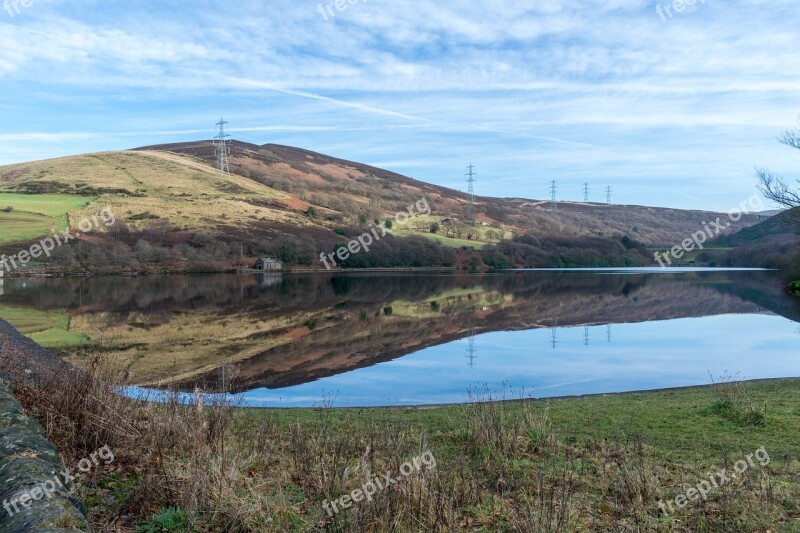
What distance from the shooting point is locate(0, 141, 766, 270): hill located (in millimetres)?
90000

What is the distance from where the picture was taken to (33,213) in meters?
92.8

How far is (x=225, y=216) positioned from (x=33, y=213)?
30.3m

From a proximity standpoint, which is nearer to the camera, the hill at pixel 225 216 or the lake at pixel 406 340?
the lake at pixel 406 340

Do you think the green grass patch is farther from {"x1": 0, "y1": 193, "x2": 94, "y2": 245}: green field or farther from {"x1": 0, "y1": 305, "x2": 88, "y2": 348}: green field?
{"x1": 0, "y1": 305, "x2": 88, "y2": 348}: green field

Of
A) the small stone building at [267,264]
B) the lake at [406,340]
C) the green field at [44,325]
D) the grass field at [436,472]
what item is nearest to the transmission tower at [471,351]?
the lake at [406,340]

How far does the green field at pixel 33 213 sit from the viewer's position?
82.3 m

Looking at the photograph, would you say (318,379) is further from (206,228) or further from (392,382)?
(206,228)

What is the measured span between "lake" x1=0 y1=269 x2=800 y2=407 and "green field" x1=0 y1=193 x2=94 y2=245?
34.7 meters

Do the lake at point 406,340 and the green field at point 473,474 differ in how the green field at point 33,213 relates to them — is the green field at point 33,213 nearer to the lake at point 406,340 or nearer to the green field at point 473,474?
the lake at point 406,340

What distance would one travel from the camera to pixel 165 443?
8.06 metres

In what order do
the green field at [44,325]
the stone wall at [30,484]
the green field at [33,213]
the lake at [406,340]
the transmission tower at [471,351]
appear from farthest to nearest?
the green field at [33,213]
the green field at [44,325]
the transmission tower at [471,351]
the lake at [406,340]
the stone wall at [30,484]

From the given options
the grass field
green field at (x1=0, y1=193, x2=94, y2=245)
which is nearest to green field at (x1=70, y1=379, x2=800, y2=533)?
the grass field

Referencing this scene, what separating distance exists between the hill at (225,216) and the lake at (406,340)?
35.9 meters

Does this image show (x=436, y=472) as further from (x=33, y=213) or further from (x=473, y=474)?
(x=33, y=213)
